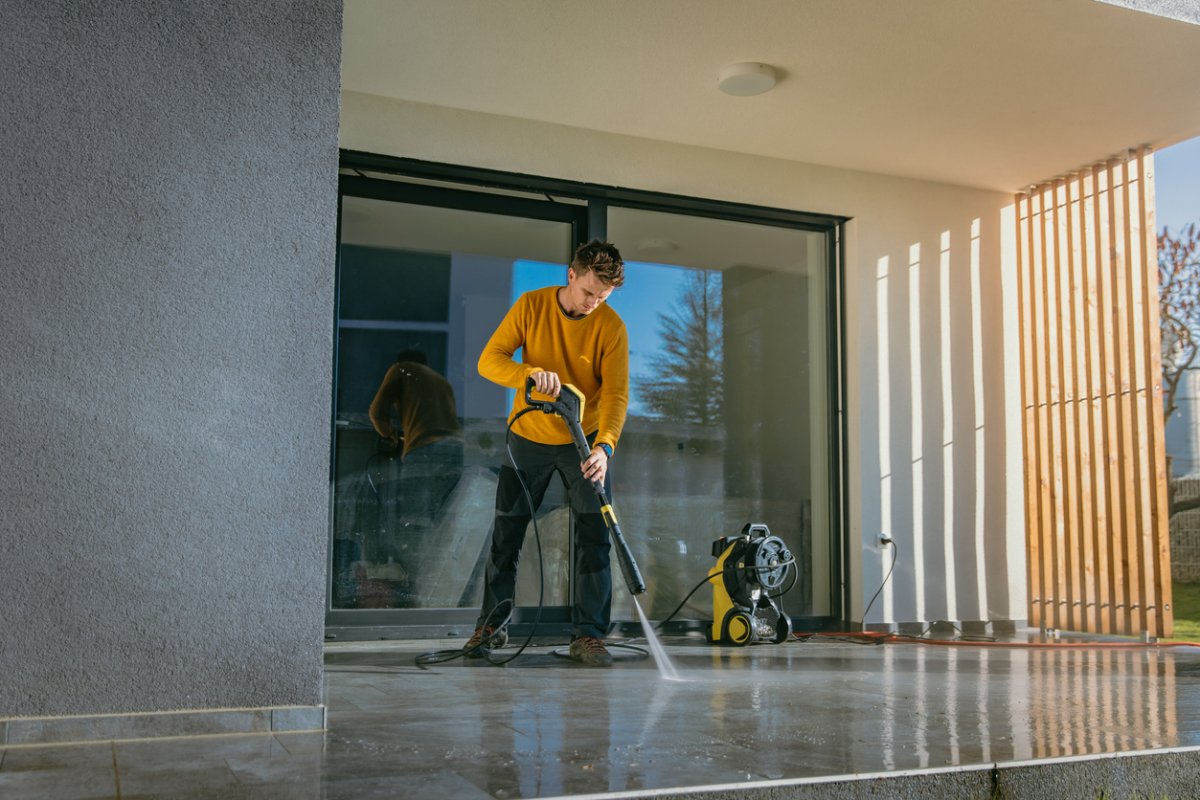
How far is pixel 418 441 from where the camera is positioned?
5.02 m

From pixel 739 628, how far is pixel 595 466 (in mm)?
1452

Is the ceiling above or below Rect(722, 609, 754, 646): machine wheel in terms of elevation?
above

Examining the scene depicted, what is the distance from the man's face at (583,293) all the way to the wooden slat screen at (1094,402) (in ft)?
9.87

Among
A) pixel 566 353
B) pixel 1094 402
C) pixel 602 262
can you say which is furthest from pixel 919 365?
pixel 602 262

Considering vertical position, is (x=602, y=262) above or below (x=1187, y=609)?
above

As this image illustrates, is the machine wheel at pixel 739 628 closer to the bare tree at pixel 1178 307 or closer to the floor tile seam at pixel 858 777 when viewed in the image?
the floor tile seam at pixel 858 777

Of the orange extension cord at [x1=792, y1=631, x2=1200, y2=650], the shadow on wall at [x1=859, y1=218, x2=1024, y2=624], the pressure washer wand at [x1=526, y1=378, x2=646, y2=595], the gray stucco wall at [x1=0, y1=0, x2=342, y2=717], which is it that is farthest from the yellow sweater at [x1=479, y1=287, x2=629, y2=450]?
the shadow on wall at [x1=859, y1=218, x2=1024, y2=624]

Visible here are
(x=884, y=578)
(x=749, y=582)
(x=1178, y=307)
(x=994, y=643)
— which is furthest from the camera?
(x=1178, y=307)

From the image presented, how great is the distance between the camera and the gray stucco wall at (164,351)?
2305 mm

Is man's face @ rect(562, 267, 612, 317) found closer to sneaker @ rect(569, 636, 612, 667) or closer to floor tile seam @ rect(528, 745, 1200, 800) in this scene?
sneaker @ rect(569, 636, 612, 667)

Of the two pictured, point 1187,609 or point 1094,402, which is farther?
point 1187,609

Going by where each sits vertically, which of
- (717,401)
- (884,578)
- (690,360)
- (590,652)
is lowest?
(590,652)

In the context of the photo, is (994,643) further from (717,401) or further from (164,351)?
(164,351)

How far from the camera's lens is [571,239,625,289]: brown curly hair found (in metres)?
3.88
